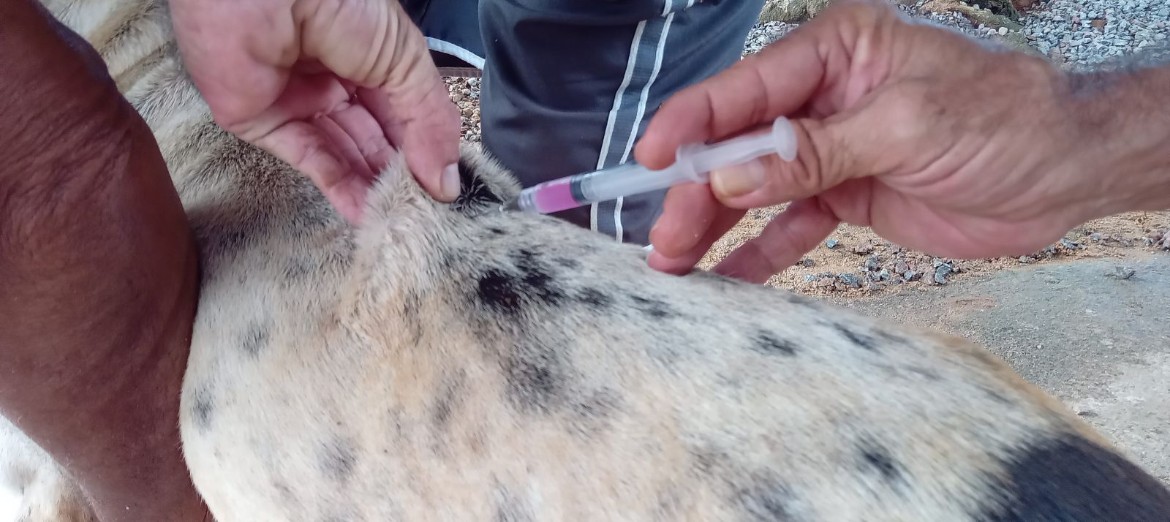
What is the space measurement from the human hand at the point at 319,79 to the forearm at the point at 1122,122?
2.44ft

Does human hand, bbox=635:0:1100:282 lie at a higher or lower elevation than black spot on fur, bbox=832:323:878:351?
higher

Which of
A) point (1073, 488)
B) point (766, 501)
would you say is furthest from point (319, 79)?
point (1073, 488)

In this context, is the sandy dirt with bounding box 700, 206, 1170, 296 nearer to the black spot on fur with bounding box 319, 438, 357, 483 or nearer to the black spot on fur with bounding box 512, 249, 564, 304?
the black spot on fur with bounding box 512, 249, 564, 304

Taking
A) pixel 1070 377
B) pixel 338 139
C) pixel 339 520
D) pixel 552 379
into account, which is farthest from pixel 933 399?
pixel 1070 377

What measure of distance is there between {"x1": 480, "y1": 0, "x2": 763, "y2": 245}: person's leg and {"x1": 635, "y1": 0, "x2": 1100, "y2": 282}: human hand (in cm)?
82

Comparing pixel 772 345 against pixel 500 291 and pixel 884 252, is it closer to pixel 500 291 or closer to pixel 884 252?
pixel 500 291

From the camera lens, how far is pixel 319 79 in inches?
46.4

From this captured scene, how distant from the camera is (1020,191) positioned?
1.02 m

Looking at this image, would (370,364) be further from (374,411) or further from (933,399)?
(933,399)

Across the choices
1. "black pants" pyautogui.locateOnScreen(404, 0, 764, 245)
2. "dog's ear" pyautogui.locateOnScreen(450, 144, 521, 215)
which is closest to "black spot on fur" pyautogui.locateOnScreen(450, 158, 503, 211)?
"dog's ear" pyautogui.locateOnScreen(450, 144, 521, 215)

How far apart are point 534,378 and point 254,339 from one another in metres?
0.35

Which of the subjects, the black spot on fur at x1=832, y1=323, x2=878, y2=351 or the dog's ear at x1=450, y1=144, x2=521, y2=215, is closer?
the black spot on fur at x1=832, y1=323, x2=878, y2=351

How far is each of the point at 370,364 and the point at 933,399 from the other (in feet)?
1.82

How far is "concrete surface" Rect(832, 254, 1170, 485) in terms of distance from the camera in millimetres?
2361
